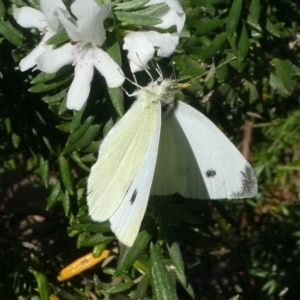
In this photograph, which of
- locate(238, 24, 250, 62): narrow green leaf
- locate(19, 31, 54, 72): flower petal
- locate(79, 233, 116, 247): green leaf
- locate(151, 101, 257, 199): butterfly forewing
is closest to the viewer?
locate(19, 31, 54, 72): flower petal

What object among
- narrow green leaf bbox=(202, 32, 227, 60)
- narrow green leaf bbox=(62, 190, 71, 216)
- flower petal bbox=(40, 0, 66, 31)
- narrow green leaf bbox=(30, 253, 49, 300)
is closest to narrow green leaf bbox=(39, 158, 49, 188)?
narrow green leaf bbox=(62, 190, 71, 216)

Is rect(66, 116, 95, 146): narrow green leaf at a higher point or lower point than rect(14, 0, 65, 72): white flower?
lower

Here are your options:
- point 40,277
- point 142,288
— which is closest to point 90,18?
point 142,288

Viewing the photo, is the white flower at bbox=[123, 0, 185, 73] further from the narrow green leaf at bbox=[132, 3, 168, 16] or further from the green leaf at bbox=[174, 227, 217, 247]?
the green leaf at bbox=[174, 227, 217, 247]

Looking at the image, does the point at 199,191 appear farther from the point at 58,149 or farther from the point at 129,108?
the point at 58,149

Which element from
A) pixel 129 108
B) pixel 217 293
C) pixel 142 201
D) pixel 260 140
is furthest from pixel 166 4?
pixel 260 140

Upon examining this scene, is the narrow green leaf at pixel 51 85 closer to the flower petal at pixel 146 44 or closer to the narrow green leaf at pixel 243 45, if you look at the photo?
the flower petal at pixel 146 44

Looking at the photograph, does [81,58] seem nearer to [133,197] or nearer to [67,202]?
[133,197]
